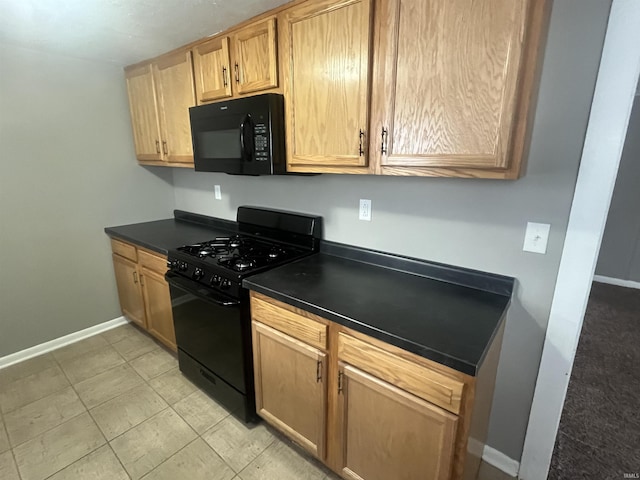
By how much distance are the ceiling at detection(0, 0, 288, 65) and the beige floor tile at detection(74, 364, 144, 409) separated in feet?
7.14

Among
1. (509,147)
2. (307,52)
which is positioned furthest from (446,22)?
(307,52)

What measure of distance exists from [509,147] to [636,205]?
13.4ft

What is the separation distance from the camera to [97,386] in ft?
7.00

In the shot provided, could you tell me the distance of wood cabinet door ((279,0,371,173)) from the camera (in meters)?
1.32

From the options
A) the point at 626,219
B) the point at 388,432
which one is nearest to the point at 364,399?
the point at 388,432

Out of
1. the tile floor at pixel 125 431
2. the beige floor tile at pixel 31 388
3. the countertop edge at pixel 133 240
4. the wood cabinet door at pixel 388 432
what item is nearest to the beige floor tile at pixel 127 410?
the tile floor at pixel 125 431

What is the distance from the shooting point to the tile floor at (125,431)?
1562 millimetres

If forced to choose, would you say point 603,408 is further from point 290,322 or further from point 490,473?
point 290,322

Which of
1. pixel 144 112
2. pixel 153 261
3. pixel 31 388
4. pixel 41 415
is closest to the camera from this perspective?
pixel 41 415

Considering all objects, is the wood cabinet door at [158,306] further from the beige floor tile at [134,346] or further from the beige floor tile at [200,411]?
the beige floor tile at [200,411]

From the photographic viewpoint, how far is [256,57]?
168cm

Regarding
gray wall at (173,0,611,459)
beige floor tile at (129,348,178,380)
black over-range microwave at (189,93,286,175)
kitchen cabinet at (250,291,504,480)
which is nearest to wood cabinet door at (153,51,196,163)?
black over-range microwave at (189,93,286,175)

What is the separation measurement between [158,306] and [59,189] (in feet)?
3.79

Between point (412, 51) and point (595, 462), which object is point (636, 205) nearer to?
point (595, 462)
